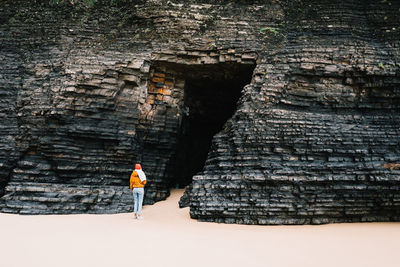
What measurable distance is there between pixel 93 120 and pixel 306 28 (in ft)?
27.3

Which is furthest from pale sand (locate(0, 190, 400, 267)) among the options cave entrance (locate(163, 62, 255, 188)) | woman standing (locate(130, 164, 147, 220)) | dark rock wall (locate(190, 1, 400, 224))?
cave entrance (locate(163, 62, 255, 188))

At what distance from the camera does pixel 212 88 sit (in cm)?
1089

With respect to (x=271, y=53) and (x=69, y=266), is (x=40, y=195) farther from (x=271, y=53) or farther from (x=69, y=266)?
(x=271, y=53)

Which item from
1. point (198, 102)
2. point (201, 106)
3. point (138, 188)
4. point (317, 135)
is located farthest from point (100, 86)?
point (317, 135)

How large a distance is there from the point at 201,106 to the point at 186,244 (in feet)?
25.6

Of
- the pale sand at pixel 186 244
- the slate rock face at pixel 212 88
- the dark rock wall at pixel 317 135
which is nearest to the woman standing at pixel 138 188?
the pale sand at pixel 186 244

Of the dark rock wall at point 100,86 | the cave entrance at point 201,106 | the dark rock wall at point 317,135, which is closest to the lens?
the dark rock wall at point 317,135

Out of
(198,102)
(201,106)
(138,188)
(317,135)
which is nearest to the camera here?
(138,188)

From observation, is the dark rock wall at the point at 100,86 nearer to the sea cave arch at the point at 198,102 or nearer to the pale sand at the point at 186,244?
the sea cave arch at the point at 198,102

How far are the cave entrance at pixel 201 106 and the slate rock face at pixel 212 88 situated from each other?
0.10 metres

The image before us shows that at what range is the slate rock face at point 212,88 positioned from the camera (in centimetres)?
665

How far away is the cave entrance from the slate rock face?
3.9 inches

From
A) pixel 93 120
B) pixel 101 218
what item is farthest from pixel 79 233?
pixel 93 120

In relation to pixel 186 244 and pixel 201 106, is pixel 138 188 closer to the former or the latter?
pixel 186 244
